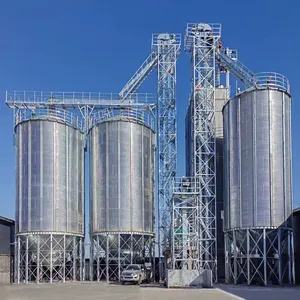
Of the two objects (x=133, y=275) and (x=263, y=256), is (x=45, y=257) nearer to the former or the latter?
(x=133, y=275)

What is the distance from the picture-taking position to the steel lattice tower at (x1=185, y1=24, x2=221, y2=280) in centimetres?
5256

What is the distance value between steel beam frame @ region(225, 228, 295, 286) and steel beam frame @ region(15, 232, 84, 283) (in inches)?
646

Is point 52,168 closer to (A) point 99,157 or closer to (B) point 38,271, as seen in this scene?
(A) point 99,157

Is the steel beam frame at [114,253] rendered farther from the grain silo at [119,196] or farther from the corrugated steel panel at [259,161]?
the corrugated steel panel at [259,161]

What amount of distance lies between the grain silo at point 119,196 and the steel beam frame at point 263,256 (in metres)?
10.7

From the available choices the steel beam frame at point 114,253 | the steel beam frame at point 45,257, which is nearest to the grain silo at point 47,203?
the steel beam frame at point 45,257

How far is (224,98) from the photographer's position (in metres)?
60.6

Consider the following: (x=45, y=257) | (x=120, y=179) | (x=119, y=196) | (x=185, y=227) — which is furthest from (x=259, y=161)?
(x=45, y=257)

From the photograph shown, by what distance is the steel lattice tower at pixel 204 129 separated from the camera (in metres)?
52.6

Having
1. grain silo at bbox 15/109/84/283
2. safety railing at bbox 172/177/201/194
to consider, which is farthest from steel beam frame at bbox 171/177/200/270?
grain silo at bbox 15/109/84/283

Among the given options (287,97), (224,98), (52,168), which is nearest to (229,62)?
(224,98)

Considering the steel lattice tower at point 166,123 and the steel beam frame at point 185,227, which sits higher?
the steel lattice tower at point 166,123

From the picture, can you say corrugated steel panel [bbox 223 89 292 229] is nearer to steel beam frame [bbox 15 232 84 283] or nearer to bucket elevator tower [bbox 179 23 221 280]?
bucket elevator tower [bbox 179 23 221 280]

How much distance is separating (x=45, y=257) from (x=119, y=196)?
9217mm
